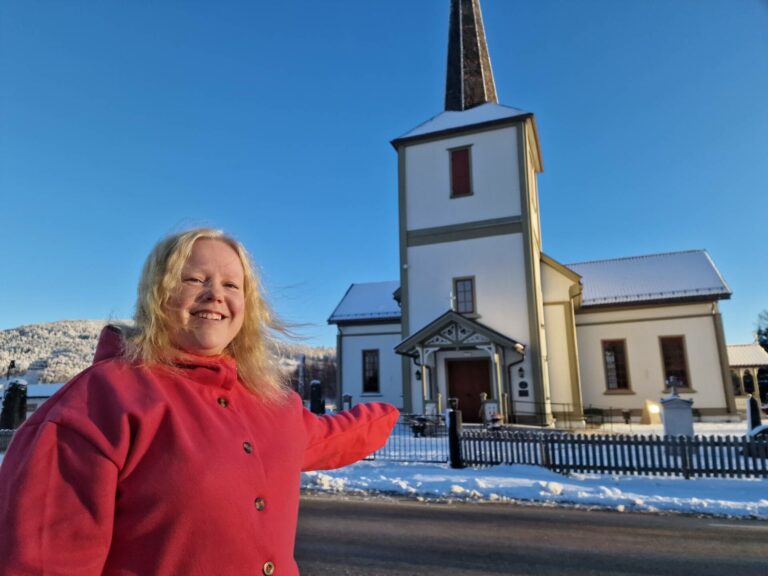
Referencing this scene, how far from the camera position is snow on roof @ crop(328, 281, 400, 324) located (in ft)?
93.2

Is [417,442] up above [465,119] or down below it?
below

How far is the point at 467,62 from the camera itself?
2589cm

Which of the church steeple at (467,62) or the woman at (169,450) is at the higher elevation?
the church steeple at (467,62)

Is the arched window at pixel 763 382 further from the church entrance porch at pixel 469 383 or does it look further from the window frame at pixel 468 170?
the window frame at pixel 468 170

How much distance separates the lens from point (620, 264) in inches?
1119

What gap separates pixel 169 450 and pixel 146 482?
0.09 meters

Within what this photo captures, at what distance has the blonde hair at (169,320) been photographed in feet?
5.11

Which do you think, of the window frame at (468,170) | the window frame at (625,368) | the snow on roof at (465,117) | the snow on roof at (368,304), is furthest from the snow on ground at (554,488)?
the snow on roof at (368,304)

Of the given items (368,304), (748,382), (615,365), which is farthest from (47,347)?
(748,382)

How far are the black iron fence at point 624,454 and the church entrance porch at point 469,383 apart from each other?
7.36m

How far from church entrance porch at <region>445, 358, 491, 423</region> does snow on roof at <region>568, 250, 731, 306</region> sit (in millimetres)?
8035

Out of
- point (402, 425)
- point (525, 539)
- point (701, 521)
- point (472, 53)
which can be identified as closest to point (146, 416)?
point (525, 539)

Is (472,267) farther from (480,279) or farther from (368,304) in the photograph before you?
(368,304)

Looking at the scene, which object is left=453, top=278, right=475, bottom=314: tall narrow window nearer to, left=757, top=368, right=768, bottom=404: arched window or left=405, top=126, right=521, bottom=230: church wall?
left=405, top=126, right=521, bottom=230: church wall
